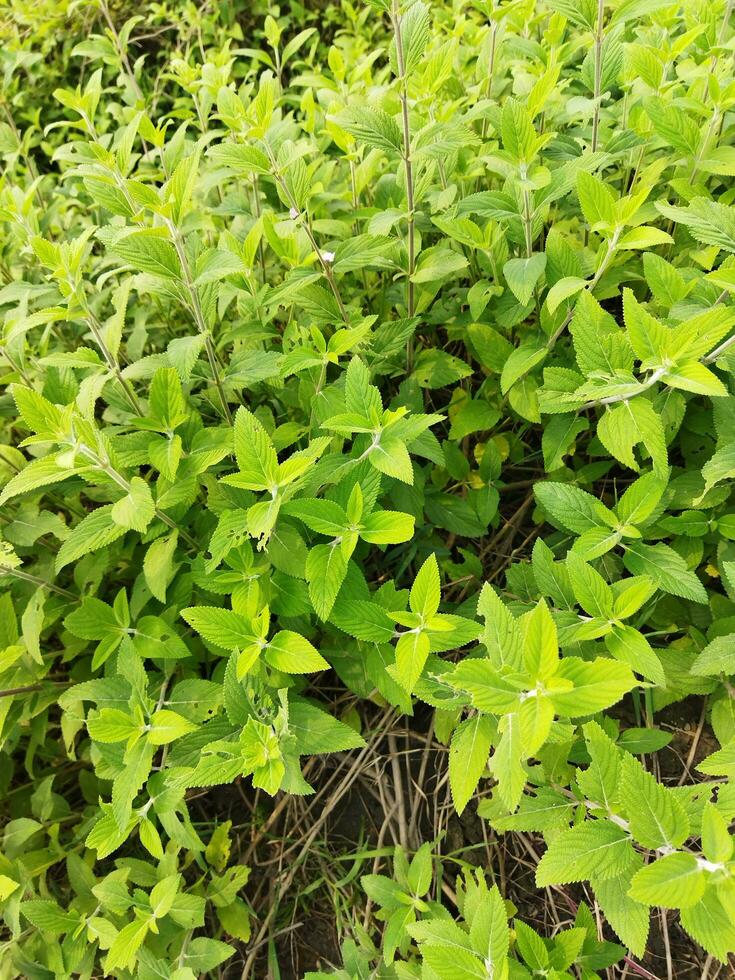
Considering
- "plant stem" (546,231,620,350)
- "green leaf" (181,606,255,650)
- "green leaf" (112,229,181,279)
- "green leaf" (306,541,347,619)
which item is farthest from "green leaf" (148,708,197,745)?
"plant stem" (546,231,620,350)

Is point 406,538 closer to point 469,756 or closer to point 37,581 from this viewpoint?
point 469,756

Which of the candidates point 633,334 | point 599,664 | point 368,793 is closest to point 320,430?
point 633,334

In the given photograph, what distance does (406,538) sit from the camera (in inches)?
58.7

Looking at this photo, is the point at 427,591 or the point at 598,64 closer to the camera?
the point at 427,591

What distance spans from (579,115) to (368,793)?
2381mm

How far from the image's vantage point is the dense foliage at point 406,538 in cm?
143

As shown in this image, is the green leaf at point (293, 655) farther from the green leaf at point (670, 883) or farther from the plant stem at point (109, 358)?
the plant stem at point (109, 358)

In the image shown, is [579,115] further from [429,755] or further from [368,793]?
[368,793]

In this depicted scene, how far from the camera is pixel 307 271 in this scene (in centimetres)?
181

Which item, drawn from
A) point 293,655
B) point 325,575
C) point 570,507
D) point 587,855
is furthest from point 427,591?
point 587,855

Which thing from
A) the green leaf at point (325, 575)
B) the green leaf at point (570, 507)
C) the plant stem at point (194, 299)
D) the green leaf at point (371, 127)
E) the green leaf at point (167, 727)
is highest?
the green leaf at point (371, 127)

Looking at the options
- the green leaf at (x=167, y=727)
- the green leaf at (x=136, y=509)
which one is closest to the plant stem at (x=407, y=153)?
the green leaf at (x=136, y=509)

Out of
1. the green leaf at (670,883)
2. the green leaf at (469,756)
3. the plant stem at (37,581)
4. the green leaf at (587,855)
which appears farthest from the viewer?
the plant stem at (37,581)

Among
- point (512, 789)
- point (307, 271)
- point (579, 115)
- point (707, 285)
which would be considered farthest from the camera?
point (579, 115)
